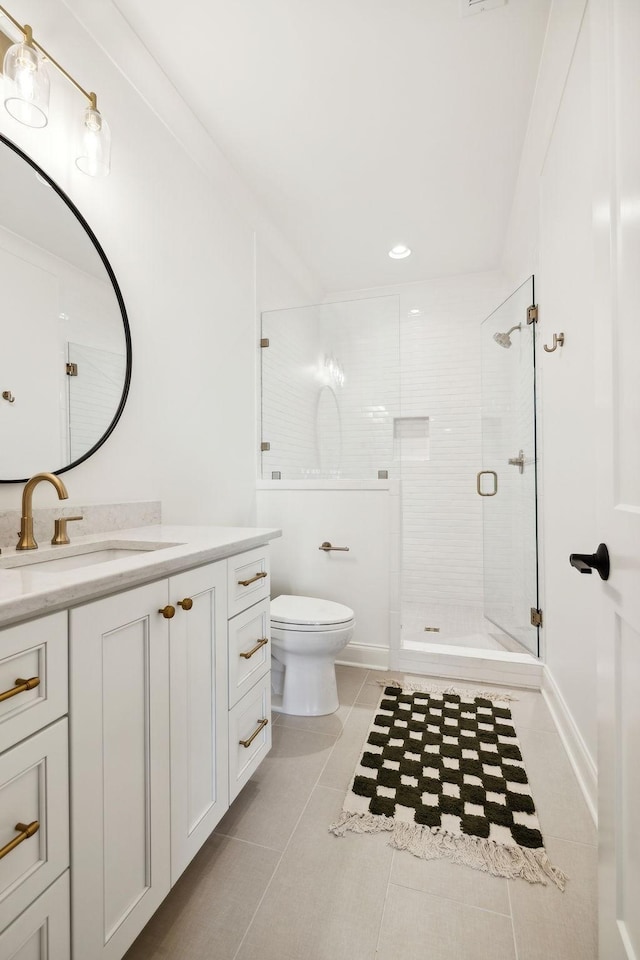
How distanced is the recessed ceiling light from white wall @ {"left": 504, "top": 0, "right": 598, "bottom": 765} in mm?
1076

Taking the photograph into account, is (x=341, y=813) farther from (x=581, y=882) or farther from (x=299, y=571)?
(x=299, y=571)

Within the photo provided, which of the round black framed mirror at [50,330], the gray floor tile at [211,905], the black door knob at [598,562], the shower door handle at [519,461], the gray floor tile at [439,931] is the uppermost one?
the round black framed mirror at [50,330]

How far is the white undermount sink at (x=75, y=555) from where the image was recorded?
45.7 inches

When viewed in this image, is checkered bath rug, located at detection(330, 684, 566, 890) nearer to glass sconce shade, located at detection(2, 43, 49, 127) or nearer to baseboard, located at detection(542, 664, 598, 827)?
baseboard, located at detection(542, 664, 598, 827)

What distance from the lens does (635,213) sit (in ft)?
2.17

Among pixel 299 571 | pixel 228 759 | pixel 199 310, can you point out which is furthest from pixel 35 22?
pixel 299 571

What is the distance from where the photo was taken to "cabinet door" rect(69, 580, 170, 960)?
780 millimetres

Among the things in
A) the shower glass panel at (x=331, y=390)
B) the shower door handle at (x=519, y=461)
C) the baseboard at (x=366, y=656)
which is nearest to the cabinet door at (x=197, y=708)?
the baseboard at (x=366, y=656)

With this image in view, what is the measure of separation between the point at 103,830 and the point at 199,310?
6.78ft

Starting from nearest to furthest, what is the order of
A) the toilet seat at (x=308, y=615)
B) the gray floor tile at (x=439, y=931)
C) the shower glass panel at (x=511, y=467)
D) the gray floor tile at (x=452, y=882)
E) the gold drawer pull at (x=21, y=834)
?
1. the gold drawer pull at (x=21, y=834)
2. the gray floor tile at (x=439, y=931)
3. the gray floor tile at (x=452, y=882)
4. the toilet seat at (x=308, y=615)
5. the shower glass panel at (x=511, y=467)

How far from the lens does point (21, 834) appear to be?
67 centimetres

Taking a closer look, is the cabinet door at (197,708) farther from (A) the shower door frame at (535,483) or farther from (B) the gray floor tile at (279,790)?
(A) the shower door frame at (535,483)

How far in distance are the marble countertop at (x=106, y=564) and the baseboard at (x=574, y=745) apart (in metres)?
1.30

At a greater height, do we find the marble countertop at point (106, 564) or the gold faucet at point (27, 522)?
the gold faucet at point (27, 522)
